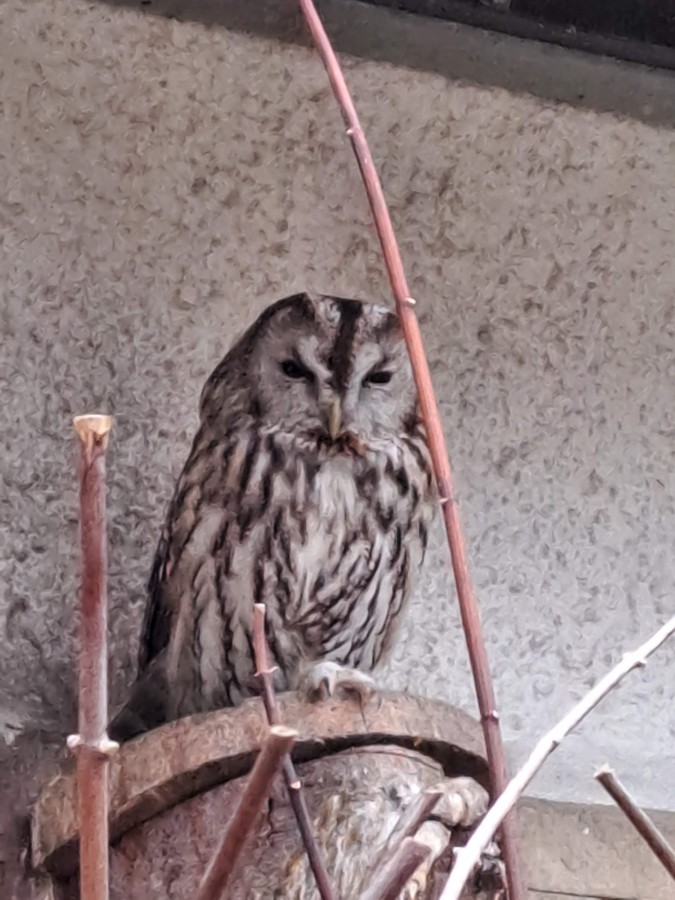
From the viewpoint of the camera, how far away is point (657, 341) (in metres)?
1.80

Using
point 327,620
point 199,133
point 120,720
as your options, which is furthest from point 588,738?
point 199,133

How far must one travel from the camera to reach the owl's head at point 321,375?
59.6 inches

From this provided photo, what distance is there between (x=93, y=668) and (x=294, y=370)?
3.37 feet

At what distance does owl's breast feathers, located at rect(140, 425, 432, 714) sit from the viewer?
1437mm

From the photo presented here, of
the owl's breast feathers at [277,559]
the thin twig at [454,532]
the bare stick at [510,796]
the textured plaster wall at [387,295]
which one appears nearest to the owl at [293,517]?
the owl's breast feathers at [277,559]

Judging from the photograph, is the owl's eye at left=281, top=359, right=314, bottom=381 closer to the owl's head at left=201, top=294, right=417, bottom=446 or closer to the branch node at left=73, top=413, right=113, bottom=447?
the owl's head at left=201, top=294, right=417, bottom=446

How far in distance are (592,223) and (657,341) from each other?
15 centimetres

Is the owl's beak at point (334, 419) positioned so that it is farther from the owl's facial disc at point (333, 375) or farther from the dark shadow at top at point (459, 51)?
the dark shadow at top at point (459, 51)

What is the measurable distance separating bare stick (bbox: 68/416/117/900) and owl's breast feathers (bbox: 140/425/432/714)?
0.88m

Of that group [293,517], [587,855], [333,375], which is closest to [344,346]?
[333,375]

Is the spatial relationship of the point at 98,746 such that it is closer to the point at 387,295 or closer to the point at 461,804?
the point at 461,804

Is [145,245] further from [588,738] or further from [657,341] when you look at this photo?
[588,738]

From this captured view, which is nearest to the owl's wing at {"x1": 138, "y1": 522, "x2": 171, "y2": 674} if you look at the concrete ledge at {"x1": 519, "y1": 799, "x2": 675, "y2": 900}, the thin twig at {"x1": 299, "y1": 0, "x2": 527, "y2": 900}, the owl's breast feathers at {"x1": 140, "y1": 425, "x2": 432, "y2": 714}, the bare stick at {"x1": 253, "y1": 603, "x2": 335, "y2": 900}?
the owl's breast feathers at {"x1": 140, "y1": 425, "x2": 432, "y2": 714}

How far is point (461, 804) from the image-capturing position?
1176 mm
